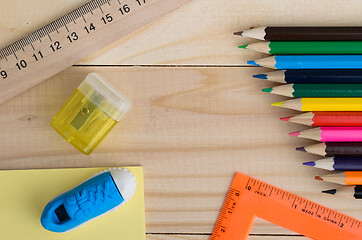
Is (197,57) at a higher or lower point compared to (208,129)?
higher

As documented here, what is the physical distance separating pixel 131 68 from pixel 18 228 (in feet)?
1.08

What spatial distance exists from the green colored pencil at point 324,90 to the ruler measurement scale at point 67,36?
0.25 m

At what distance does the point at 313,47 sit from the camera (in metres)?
0.68

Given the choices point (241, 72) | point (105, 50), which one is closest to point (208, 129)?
point (241, 72)

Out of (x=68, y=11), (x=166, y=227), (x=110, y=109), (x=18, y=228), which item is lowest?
(x=166, y=227)

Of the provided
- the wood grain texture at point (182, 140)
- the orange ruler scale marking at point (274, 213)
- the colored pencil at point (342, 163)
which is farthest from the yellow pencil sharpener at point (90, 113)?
the colored pencil at point (342, 163)

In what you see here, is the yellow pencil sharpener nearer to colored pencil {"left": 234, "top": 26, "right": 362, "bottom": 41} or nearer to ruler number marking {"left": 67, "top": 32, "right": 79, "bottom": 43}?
ruler number marking {"left": 67, "top": 32, "right": 79, "bottom": 43}

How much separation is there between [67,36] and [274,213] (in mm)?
460

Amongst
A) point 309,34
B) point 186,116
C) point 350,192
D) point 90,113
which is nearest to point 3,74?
point 90,113

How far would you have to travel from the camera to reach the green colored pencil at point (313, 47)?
2.21 ft

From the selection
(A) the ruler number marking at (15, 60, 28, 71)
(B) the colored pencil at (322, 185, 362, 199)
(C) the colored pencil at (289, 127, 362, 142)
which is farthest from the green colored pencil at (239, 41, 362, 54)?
(A) the ruler number marking at (15, 60, 28, 71)

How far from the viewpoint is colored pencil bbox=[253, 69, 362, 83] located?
675 millimetres

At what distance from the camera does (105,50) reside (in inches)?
27.9

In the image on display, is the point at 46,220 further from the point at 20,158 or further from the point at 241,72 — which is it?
the point at 241,72
